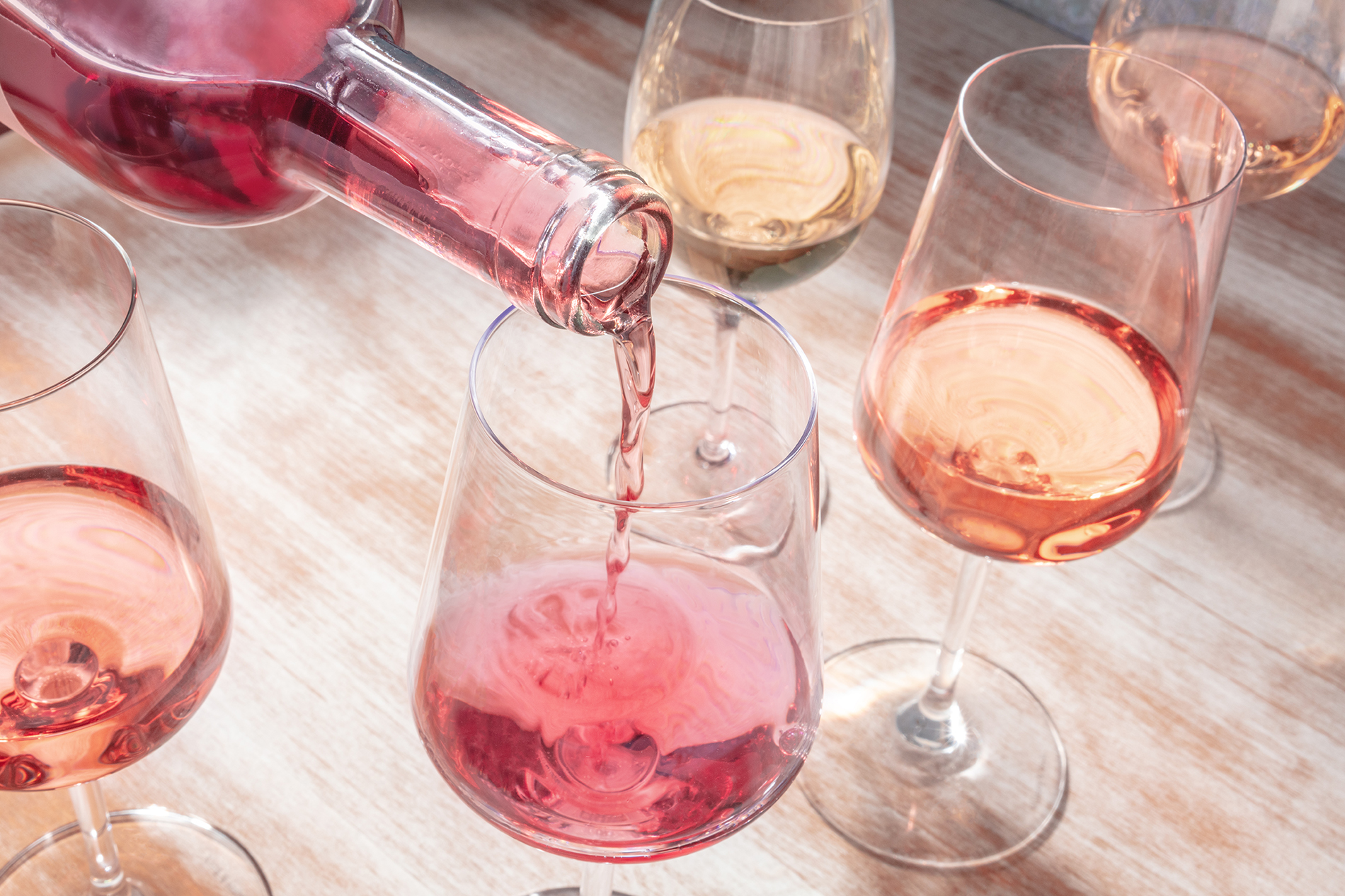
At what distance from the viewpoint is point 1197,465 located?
34.4 inches

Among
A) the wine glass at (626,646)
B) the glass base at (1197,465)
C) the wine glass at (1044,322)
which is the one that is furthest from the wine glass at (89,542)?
the glass base at (1197,465)

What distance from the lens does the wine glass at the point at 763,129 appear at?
0.78 m

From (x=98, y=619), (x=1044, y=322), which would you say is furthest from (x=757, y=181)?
(x=98, y=619)

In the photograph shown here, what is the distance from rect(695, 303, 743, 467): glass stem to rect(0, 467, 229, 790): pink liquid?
0.22 metres

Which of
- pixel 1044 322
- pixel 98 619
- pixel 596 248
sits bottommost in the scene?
pixel 98 619

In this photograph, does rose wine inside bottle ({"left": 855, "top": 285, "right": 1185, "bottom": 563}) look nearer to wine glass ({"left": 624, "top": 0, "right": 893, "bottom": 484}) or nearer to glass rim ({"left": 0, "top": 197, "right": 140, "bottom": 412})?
wine glass ({"left": 624, "top": 0, "right": 893, "bottom": 484})

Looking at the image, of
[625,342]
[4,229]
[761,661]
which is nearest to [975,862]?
[761,661]

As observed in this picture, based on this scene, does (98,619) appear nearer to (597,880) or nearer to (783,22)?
(597,880)

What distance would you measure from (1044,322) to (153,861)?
505 mm

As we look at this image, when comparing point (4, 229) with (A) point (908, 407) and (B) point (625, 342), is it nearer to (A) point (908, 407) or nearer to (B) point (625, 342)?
(B) point (625, 342)

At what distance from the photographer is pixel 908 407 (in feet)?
2.09

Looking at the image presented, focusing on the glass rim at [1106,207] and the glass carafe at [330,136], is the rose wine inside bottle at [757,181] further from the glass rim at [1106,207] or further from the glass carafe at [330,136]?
the glass carafe at [330,136]

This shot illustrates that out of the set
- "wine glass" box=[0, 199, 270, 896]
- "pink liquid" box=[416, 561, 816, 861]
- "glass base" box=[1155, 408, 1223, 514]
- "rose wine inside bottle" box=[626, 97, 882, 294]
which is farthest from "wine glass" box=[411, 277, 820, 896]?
"glass base" box=[1155, 408, 1223, 514]

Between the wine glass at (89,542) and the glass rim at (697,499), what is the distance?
0.13 meters
